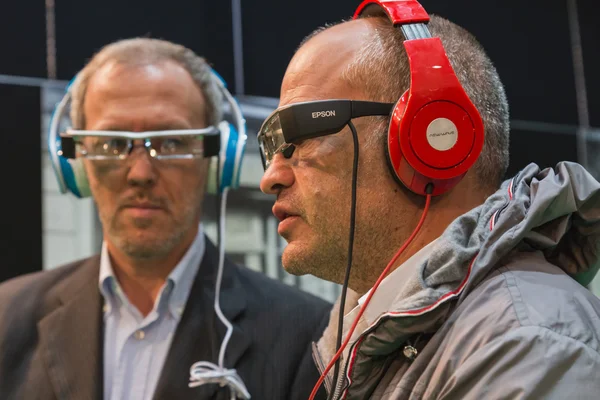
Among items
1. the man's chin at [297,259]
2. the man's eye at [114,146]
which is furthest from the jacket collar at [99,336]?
the man's chin at [297,259]

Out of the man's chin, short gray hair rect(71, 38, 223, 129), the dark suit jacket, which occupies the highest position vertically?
short gray hair rect(71, 38, 223, 129)

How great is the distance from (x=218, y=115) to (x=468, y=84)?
3.64ft

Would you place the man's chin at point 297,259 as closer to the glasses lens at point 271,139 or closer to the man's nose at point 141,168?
the glasses lens at point 271,139

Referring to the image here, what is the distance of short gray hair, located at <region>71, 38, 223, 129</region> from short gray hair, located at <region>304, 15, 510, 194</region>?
0.97 m

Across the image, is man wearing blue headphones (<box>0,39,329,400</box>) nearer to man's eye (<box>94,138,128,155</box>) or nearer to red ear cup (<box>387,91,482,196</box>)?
man's eye (<box>94,138,128,155</box>)

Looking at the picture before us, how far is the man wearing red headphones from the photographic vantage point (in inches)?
39.2

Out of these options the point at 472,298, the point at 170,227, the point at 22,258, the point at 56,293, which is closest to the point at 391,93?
the point at 472,298

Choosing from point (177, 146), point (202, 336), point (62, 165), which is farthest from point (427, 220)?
point (62, 165)

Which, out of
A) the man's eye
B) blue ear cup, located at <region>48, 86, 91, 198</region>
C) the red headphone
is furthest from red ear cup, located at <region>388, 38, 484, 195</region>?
blue ear cup, located at <region>48, 86, 91, 198</region>

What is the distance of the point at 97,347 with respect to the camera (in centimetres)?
198

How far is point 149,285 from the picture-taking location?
7.03 ft

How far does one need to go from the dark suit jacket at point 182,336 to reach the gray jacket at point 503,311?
74 cm

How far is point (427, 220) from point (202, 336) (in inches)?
36.4

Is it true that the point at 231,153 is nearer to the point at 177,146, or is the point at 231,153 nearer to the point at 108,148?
the point at 177,146
